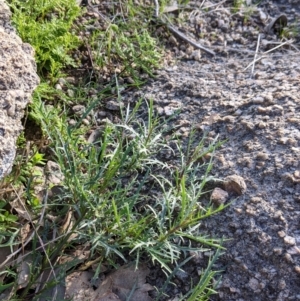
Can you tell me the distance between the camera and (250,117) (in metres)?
2.46

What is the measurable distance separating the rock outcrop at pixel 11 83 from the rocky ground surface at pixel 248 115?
528 mm

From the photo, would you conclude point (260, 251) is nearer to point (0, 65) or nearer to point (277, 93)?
point (277, 93)

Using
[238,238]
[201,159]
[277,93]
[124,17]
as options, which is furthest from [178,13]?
[238,238]

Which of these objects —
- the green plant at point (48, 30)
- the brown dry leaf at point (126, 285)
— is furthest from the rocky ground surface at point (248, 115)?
the green plant at point (48, 30)

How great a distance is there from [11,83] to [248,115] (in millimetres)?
1074

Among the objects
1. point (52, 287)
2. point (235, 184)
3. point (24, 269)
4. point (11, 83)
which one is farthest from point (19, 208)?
point (235, 184)

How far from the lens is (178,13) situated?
3.25 m

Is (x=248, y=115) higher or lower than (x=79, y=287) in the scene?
higher

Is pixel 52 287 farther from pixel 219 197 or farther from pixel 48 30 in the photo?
pixel 48 30

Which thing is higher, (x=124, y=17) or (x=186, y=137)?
(x=124, y=17)

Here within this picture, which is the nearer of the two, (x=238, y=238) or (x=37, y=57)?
(x=238, y=238)

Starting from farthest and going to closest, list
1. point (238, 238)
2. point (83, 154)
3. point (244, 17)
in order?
point (244, 17) < point (83, 154) < point (238, 238)

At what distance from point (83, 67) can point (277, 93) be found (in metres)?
1.02

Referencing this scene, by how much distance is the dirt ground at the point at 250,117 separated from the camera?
6.71 ft
